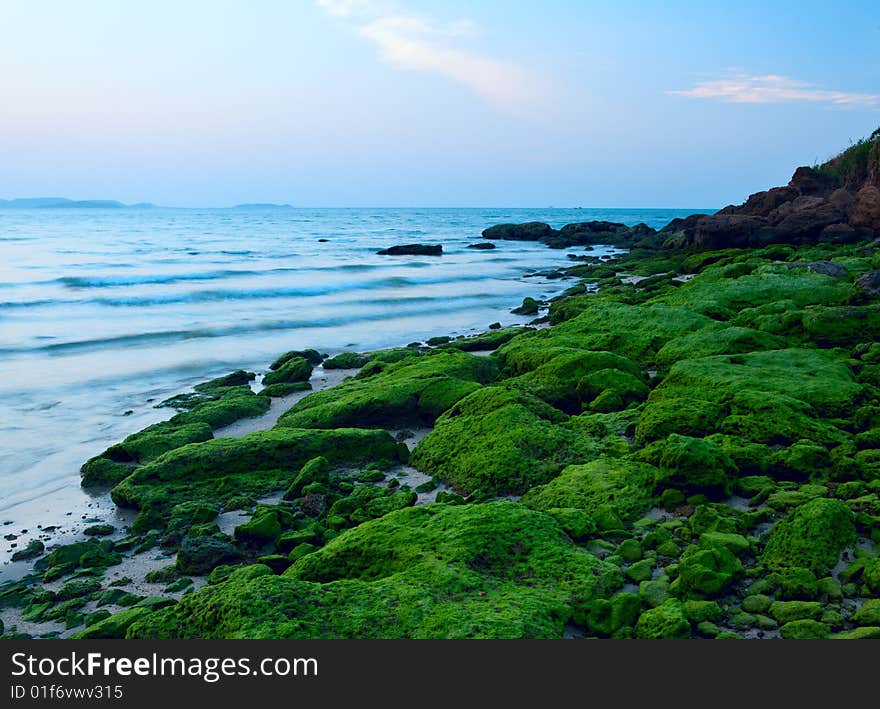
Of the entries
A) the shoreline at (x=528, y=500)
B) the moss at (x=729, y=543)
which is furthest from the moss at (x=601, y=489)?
the moss at (x=729, y=543)

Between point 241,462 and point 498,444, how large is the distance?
288 cm

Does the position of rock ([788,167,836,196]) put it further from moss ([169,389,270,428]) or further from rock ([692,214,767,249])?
moss ([169,389,270,428])

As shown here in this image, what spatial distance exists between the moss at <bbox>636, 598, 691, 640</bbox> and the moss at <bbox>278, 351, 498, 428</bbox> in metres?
5.11

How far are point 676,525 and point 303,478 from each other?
379 centimetres

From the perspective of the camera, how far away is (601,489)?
6062 millimetres

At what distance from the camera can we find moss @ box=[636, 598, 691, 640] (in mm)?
4047

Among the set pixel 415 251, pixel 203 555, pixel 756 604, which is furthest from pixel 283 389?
pixel 415 251

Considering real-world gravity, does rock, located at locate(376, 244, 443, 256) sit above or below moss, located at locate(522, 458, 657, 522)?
above

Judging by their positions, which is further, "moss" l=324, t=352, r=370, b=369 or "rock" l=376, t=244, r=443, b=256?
"rock" l=376, t=244, r=443, b=256

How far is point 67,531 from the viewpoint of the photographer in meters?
6.92

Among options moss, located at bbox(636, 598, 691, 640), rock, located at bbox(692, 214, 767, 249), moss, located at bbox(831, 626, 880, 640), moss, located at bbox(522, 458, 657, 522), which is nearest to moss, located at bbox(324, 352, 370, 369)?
moss, located at bbox(522, 458, 657, 522)

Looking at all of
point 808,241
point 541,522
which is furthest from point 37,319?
point 808,241

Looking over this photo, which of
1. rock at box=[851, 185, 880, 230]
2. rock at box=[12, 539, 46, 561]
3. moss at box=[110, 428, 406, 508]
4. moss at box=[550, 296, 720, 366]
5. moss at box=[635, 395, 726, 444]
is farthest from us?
rock at box=[851, 185, 880, 230]

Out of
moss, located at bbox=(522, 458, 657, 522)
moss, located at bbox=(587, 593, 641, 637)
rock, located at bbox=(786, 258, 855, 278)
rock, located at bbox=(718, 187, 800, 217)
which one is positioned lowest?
moss, located at bbox=(587, 593, 641, 637)
